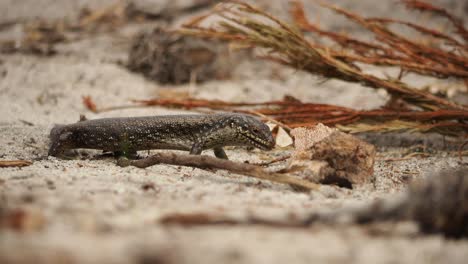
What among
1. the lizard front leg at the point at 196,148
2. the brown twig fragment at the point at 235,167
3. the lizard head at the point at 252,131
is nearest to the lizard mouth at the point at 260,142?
the lizard head at the point at 252,131

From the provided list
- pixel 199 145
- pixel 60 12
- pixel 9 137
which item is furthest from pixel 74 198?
pixel 60 12

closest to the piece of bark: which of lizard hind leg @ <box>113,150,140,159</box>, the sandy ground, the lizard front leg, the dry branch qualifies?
the sandy ground

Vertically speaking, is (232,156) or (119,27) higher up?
(119,27)

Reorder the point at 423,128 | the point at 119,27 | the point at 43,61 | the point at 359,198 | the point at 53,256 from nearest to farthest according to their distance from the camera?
the point at 53,256, the point at 359,198, the point at 423,128, the point at 43,61, the point at 119,27

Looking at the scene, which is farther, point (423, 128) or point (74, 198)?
point (423, 128)

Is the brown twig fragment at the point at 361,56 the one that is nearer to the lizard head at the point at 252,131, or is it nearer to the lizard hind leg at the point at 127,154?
the lizard head at the point at 252,131

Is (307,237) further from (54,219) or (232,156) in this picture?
(232,156)
